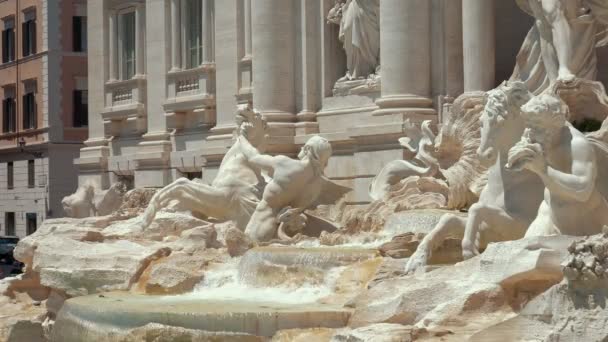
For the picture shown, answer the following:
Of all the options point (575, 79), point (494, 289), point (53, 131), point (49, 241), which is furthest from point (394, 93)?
point (53, 131)

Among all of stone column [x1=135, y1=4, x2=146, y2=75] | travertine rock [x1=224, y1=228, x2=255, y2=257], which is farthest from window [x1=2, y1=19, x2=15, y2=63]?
travertine rock [x1=224, y1=228, x2=255, y2=257]

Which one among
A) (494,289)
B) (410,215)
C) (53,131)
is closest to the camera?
(494,289)

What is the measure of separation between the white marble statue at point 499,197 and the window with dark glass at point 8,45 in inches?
1437

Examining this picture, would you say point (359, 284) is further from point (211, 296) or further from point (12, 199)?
point (12, 199)

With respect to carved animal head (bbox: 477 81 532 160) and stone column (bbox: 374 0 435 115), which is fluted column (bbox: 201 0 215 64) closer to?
stone column (bbox: 374 0 435 115)

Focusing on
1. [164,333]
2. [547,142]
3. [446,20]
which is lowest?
[164,333]

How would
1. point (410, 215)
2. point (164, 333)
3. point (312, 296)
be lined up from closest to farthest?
point (164, 333), point (312, 296), point (410, 215)

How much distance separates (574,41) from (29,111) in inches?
1254

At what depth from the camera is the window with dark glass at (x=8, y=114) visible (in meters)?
48.7

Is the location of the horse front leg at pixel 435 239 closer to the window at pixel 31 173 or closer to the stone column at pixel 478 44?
the stone column at pixel 478 44

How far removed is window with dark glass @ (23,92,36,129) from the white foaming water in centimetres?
3060

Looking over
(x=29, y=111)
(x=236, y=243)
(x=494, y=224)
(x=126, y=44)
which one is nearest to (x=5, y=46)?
(x=29, y=111)

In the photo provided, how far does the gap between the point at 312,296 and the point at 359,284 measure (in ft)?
2.19

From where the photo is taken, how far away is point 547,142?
1299cm
